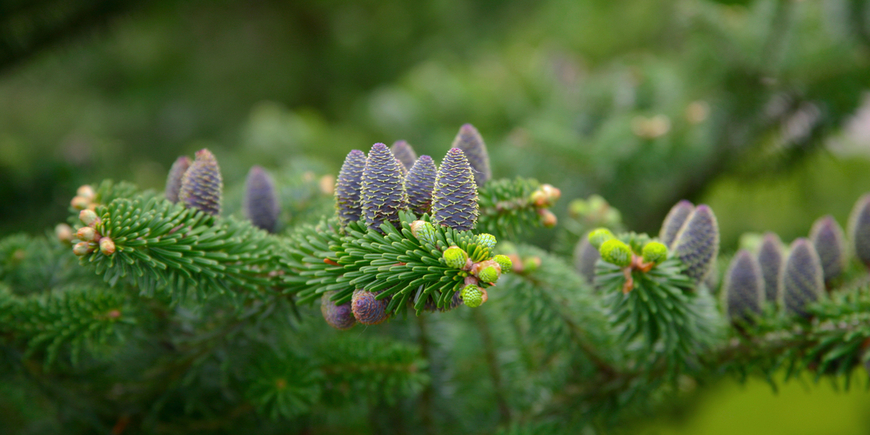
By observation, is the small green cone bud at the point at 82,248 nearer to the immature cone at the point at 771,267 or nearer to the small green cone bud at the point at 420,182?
the small green cone bud at the point at 420,182

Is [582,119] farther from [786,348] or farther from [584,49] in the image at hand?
[786,348]

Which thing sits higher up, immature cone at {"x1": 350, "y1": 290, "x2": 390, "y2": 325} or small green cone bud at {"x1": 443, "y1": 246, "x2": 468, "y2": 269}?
small green cone bud at {"x1": 443, "y1": 246, "x2": 468, "y2": 269}

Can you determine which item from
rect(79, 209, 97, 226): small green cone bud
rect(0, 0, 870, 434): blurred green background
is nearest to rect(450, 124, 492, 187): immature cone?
rect(79, 209, 97, 226): small green cone bud

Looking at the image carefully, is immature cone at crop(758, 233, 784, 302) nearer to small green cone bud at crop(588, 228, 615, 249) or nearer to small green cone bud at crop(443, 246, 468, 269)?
small green cone bud at crop(588, 228, 615, 249)

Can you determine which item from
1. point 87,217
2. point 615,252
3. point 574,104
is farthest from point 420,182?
point 574,104

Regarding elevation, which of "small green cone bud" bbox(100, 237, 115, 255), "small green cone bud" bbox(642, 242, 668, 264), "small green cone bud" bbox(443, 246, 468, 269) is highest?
"small green cone bud" bbox(100, 237, 115, 255)

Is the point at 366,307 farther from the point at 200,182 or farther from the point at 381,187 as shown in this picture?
the point at 200,182
